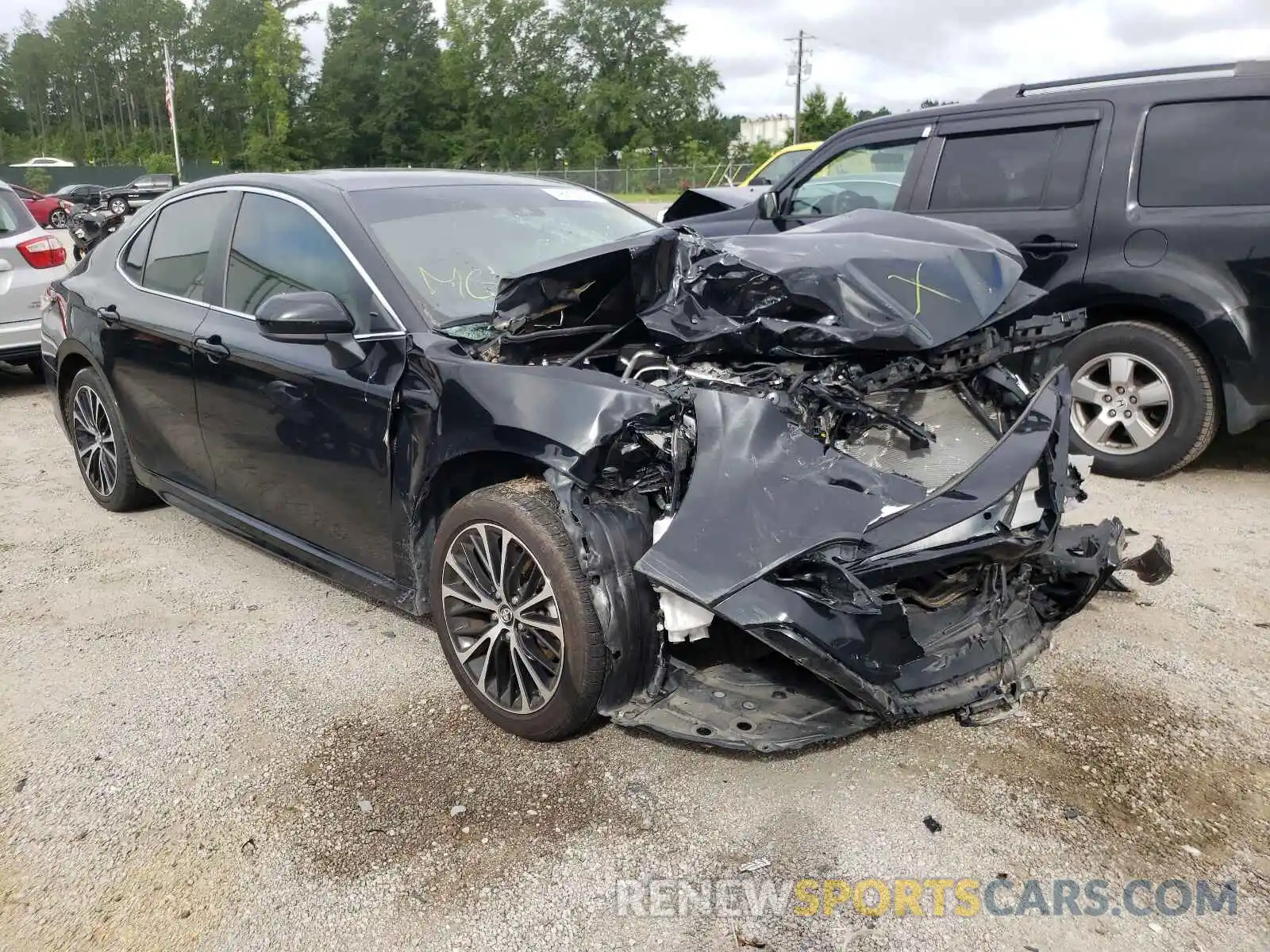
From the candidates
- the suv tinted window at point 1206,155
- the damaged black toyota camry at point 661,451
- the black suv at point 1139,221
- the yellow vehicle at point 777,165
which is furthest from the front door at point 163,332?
the yellow vehicle at point 777,165

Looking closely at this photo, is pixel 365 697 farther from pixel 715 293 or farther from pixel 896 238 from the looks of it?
pixel 896 238

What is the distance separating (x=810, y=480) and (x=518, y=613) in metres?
0.98

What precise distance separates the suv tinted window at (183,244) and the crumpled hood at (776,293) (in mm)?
1786

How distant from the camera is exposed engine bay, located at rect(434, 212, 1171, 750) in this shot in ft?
8.02

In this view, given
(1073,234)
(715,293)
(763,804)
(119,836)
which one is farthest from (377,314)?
(1073,234)

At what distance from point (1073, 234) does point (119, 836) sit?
5.15 metres

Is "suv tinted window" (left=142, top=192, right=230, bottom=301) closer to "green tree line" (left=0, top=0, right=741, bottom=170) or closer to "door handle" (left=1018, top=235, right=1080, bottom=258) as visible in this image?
"door handle" (left=1018, top=235, right=1080, bottom=258)

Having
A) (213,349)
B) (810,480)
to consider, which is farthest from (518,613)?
(213,349)

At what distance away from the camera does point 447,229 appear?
374 cm

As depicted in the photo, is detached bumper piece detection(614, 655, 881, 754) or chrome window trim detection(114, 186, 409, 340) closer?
detached bumper piece detection(614, 655, 881, 754)

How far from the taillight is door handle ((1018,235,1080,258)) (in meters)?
7.62

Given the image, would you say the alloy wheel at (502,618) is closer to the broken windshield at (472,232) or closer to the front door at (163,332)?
the broken windshield at (472,232)

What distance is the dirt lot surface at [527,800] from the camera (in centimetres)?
233

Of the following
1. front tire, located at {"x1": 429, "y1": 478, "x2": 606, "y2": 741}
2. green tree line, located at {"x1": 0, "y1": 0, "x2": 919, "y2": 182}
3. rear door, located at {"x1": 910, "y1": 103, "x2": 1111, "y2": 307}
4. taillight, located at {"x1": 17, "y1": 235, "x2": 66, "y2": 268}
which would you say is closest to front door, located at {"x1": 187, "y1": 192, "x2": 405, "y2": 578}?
front tire, located at {"x1": 429, "y1": 478, "x2": 606, "y2": 741}
